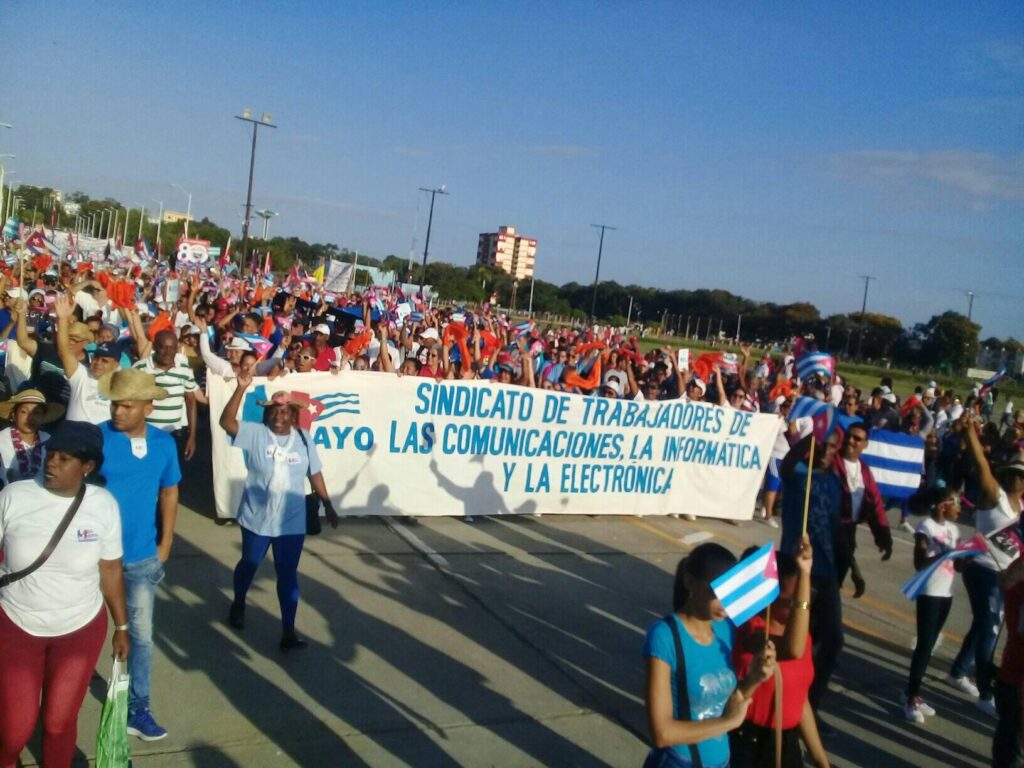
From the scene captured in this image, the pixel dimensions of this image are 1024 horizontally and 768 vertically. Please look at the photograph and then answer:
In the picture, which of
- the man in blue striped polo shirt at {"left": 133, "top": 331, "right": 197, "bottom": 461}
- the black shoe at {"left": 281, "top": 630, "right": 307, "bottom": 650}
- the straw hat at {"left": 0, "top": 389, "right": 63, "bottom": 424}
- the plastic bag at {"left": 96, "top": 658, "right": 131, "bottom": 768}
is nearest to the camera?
the plastic bag at {"left": 96, "top": 658, "right": 131, "bottom": 768}

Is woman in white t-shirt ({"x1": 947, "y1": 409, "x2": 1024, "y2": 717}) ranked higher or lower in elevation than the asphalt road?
higher

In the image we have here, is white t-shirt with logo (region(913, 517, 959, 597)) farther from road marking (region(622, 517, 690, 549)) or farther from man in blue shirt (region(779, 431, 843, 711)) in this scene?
road marking (region(622, 517, 690, 549))

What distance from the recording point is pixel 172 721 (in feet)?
14.1

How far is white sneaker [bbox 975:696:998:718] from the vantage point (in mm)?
5836

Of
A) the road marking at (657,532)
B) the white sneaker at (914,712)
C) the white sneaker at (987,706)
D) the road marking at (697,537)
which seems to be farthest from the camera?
the road marking at (697,537)

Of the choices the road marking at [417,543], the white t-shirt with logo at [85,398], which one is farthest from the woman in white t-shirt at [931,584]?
the white t-shirt with logo at [85,398]

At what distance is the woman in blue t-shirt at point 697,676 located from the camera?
269 cm

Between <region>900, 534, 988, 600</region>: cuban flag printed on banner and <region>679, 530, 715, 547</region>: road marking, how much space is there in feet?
13.7

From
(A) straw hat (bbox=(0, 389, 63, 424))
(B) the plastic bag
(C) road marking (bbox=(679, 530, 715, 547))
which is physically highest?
(A) straw hat (bbox=(0, 389, 63, 424))

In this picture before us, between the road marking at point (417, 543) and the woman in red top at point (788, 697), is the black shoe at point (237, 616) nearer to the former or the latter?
the road marking at point (417, 543)

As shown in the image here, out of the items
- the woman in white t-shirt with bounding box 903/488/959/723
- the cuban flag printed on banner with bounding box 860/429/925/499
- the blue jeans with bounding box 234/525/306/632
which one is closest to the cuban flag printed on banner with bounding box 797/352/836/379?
the woman in white t-shirt with bounding box 903/488/959/723

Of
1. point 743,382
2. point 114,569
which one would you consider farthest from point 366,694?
point 743,382

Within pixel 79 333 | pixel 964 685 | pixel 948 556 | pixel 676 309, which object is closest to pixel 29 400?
pixel 79 333

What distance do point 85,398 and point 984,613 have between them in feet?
20.4
